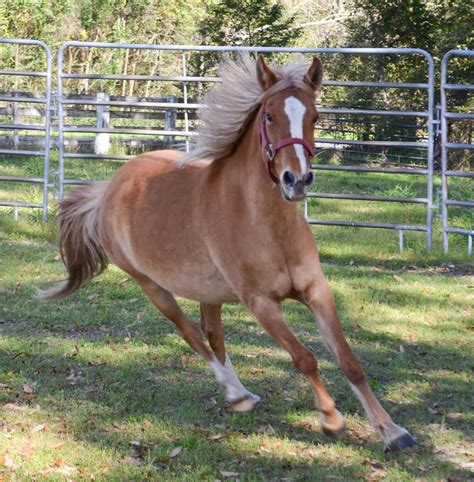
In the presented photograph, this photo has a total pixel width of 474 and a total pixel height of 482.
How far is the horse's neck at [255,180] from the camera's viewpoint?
16.5 ft

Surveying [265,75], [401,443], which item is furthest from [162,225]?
[401,443]

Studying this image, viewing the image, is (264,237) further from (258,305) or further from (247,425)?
(247,425)

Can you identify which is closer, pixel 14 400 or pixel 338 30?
pixel 14 400

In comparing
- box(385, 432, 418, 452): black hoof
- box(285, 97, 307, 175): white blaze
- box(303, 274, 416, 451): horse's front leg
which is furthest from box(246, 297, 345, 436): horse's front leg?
box(285, 97, 307, 175): white blaze

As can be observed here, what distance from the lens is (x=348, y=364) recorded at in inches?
195

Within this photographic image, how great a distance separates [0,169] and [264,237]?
13047mm

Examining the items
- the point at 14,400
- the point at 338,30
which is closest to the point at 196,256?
the point at 14,400

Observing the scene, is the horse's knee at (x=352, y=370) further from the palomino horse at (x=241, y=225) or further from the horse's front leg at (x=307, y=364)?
the horse's front leg at (x=307, y=364)

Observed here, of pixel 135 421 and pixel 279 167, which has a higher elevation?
pixel 279 167

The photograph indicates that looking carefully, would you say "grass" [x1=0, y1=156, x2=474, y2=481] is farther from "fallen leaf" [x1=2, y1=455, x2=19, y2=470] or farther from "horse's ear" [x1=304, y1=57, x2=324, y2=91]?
"horse's ear" [x1=304, y1=57, x2=324, y2=91]

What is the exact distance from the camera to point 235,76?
5.45 meters

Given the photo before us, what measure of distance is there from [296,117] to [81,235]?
9.00 ft

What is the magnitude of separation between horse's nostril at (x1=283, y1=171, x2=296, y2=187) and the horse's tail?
8.37 ft

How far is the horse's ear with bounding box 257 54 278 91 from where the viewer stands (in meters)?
5.03
